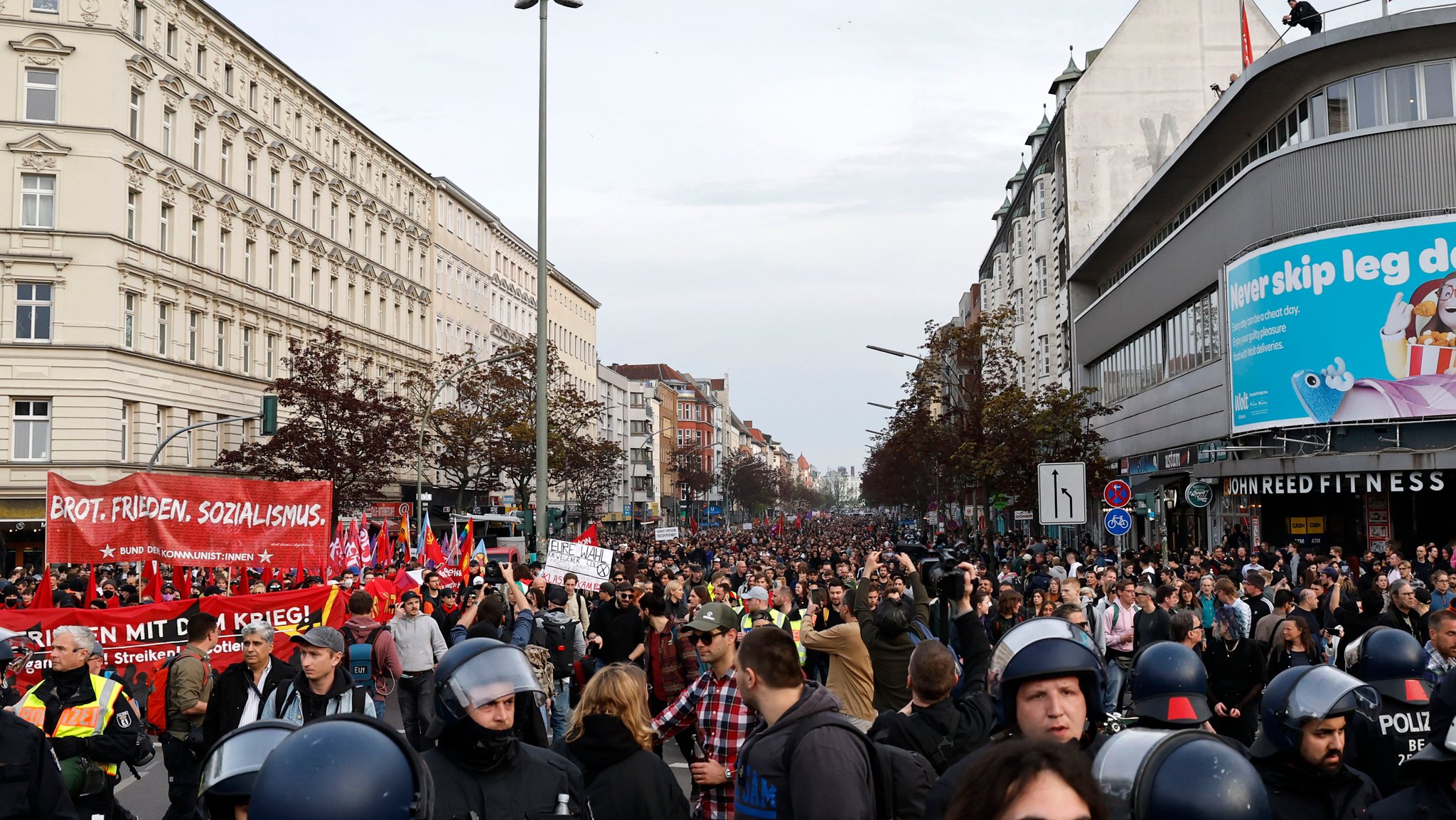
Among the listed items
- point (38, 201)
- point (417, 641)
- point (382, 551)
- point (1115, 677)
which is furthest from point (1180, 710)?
point (38, 201)

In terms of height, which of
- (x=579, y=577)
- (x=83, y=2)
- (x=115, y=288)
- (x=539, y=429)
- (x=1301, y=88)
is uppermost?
(x=83, y=2)

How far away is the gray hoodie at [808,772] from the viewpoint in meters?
4.19

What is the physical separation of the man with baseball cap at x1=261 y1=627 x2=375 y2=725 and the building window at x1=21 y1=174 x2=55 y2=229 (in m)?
35.6

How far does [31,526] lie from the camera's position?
125ft

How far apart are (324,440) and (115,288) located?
25.3 feet

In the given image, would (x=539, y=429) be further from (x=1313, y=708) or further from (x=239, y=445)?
(x=239, y=445)

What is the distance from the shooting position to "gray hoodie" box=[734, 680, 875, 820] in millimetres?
4188

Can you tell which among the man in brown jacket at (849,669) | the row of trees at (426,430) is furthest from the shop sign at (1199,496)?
the row of trees at (426,430)

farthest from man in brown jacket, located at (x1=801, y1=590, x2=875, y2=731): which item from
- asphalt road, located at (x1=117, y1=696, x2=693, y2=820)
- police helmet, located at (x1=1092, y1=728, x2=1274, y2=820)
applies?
police helmet, located at (x1=1092, y1=728, x2=1274, y2=820)

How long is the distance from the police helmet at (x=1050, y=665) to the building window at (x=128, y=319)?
132 feet

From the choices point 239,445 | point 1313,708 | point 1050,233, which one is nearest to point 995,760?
point 1313,708

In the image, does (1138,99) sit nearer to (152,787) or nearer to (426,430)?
(426,430)

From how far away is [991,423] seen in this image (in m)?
43.8

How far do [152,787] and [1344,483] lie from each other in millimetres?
29643
